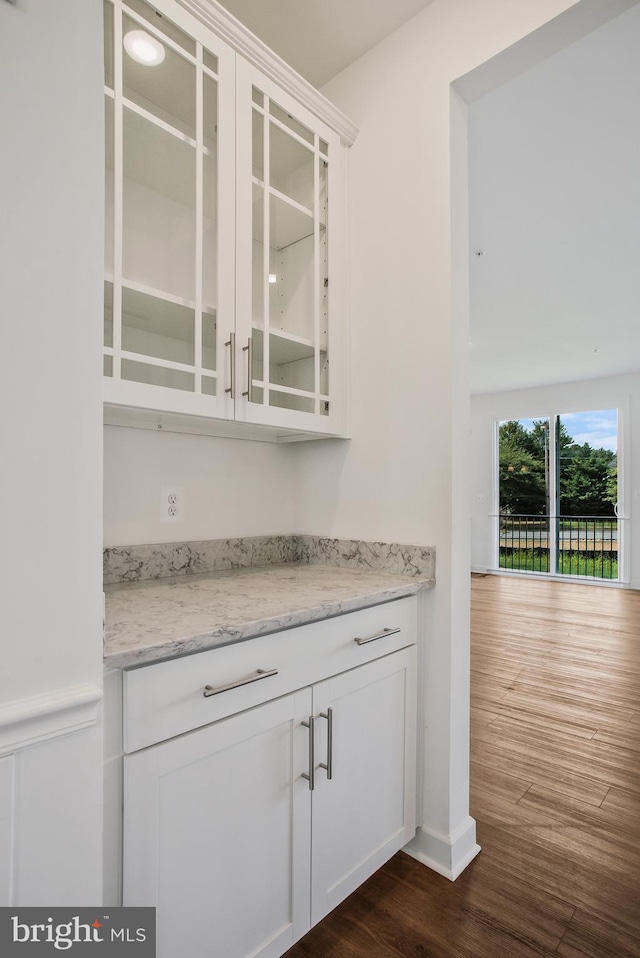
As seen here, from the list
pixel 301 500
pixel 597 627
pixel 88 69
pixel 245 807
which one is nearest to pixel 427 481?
pixel 301 500

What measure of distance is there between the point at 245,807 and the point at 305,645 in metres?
0.36

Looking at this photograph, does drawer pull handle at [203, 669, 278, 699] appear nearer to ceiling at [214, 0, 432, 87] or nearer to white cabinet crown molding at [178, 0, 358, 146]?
white cabinet crown molding at [178, 0, 358, 146]

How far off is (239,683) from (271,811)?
1.10 ft

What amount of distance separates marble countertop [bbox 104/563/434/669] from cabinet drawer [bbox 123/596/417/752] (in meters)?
0.03

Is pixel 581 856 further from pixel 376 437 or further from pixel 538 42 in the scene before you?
pixel 538 42

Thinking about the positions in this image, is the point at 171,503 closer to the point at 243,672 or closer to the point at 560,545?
the point at 243,672

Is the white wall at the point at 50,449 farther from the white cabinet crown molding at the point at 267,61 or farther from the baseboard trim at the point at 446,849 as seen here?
the baseboard trim at the point at 446,849

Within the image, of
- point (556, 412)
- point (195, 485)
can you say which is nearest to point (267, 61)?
point (195, 485)

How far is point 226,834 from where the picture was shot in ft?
3.49

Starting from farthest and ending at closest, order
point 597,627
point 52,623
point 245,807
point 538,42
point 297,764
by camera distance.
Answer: point 597,627
point 538,42
point 297,764
point 245,807
point 52,623

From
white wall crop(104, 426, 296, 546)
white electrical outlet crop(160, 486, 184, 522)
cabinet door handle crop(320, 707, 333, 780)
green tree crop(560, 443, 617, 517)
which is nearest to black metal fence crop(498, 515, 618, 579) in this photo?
green tree crop(560, 443, 617, 517)

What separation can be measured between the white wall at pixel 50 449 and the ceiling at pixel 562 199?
185cm

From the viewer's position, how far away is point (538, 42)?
146cm

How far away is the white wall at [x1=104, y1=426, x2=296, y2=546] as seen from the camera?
62.4 inches
